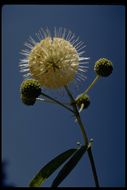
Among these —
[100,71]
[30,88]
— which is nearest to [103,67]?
[100,71]

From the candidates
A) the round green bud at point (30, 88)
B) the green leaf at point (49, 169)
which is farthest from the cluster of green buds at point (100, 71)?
the green leaf at point (49, 169)

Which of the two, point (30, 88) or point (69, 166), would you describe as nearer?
point (69, 166)

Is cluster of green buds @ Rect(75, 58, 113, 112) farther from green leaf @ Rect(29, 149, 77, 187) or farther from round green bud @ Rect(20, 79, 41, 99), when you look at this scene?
green leaf @ Rect(29, 149, 77, 187)

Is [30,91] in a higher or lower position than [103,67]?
lower

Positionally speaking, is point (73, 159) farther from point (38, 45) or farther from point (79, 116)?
point (38, 45)

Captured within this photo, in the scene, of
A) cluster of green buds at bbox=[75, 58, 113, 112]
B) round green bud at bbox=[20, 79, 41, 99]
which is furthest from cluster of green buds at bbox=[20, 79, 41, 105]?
cluster of green buds at bbox=[75, 58, 113, 112]

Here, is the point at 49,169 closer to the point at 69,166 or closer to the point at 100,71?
the point at 69,166

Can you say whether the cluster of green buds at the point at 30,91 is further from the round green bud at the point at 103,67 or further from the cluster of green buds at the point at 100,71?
the round green bud at the point at 103,67

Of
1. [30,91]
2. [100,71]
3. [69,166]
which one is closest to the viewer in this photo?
[69,166]
